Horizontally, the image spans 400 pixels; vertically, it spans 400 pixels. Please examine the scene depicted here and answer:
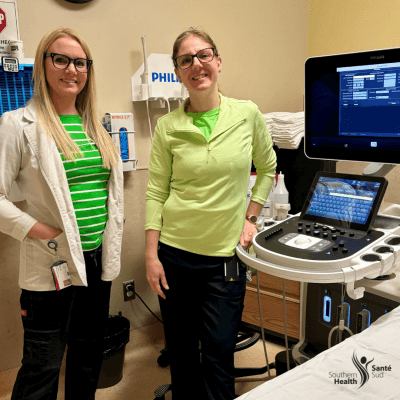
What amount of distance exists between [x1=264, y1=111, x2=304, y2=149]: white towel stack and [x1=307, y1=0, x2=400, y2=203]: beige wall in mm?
424

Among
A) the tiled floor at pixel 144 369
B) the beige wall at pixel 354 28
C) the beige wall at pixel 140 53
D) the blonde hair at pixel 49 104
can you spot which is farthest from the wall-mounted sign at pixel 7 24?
the beige wall at pixel 354 28

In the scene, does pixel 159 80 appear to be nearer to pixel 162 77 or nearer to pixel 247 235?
pixel 162 77

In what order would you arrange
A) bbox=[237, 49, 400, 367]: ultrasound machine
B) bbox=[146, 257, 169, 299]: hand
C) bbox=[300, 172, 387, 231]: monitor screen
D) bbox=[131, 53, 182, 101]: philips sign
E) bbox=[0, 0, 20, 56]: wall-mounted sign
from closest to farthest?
bbox=[237, 49, 400, 367]: ultrasound machine
bbox=[300, 172, 387, 231]: monitor screen
bbox=[146, 257, 169, 299]: hand
bbox=[0, 0, 20, 56]: wall-mounted sign
bbox=[131, 53, 182, 101]: philips sign

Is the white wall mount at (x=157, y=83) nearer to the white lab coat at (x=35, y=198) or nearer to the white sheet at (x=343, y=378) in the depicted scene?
the white lab coat at (x=35, y=198)

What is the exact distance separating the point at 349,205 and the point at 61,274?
3.15ft

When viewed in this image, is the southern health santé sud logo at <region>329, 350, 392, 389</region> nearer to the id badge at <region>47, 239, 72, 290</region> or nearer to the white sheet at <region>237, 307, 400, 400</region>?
the white sheet at <region>237, 307, 400, 400</region>

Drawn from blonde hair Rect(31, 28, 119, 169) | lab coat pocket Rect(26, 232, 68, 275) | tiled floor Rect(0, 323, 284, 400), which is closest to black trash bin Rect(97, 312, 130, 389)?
tiled floor Rect(0, 323, 284, 400)

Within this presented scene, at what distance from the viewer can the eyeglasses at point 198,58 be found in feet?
4.29

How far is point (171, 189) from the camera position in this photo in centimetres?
142

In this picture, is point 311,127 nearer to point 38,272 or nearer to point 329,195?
point 329,195

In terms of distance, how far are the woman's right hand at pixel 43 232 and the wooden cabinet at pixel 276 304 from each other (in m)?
1.22

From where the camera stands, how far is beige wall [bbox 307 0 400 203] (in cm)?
236

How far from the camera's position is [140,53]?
7.32ft

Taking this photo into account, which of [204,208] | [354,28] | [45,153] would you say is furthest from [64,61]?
[354,28]
